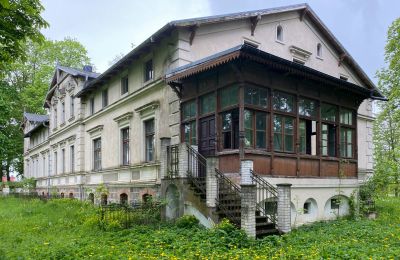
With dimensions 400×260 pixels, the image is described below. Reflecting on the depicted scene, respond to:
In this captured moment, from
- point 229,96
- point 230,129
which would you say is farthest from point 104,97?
point 230,129

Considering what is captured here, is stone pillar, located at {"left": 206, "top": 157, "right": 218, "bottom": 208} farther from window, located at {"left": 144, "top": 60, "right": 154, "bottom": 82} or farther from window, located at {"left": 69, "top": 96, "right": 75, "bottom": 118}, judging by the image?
window, located at {"left": 69, "top": 96, "right": 75, "bottom": 118}

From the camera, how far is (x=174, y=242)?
934 cm

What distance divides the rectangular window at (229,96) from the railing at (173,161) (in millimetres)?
2109

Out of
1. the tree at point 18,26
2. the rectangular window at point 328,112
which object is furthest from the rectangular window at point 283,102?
the tree at point 18,26

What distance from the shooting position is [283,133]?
40.5 feet

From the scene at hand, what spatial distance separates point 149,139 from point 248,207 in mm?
7629

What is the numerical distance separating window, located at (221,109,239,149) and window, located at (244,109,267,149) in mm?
445

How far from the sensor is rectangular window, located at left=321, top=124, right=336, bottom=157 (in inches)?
556

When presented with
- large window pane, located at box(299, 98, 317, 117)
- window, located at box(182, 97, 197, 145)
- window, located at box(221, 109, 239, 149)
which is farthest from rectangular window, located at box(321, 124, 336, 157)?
window, located at box(182, 97, 197, 145)

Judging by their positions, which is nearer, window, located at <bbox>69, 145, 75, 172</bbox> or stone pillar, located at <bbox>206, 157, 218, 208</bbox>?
stone pillar, located at <bbox>206, 157, 218, 208</bbox>

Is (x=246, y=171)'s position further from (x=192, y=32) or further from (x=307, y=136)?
(x=192, y=32)

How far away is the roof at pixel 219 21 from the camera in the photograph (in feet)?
43.3

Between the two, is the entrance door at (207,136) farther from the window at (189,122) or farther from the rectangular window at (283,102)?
the rectangular window at (283,102)

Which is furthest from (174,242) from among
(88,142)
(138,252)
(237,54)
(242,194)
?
(88,142)
